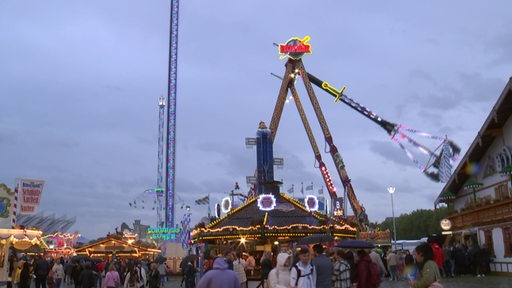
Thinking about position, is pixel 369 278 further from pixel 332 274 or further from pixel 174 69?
pixel 174 69

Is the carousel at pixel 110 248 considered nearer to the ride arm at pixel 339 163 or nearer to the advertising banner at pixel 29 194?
the advertising banner at pixel 29 194

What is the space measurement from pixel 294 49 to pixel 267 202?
29292 millimetres

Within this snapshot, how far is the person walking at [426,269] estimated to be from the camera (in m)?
7.17

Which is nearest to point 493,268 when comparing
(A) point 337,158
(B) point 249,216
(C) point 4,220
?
(B) point 249,216

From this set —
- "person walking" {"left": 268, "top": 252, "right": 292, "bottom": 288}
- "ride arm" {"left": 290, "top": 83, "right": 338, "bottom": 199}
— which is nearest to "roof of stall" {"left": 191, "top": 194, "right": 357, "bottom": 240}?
"person walking" {"left": 268, "top": 252, "right": 292, "bottom": 288}

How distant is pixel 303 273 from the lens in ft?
26.5

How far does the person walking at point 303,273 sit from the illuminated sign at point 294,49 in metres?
48.0

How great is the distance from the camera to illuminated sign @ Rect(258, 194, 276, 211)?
2872 cm

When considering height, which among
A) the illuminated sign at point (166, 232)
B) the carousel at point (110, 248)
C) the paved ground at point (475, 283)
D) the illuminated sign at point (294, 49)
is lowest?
the paved ground at point (475, 283)

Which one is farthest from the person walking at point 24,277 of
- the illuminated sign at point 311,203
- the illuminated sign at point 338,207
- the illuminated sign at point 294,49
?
→ the illuminated sign at point 294,49

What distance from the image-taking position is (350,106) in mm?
52031

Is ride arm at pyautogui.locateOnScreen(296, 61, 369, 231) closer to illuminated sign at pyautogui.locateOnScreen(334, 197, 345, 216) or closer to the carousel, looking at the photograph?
illuminated sign at pyautogui.locateOnScreen(334, 197, 345, 216)

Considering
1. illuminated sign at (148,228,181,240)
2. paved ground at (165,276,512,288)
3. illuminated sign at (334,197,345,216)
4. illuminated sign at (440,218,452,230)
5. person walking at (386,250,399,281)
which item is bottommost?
paved ground at (165,276,512,288)

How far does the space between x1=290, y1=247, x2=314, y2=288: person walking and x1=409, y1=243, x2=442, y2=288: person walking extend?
1539mm
